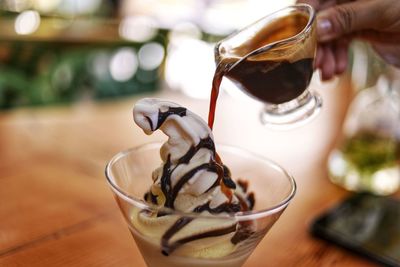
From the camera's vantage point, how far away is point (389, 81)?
1299 mm

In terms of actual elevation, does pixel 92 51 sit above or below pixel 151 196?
below

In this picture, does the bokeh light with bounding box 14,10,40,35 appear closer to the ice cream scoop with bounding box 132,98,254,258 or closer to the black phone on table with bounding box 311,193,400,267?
the black phone on table with bounding box 311,193,400,267

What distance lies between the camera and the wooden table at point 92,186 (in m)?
0.78

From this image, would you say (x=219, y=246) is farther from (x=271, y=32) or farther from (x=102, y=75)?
(x=102, y=75)

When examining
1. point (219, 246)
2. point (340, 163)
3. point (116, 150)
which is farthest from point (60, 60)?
point (219, 246)

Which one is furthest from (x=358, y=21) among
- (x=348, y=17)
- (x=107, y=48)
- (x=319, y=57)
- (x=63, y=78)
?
(x=107, y=48)

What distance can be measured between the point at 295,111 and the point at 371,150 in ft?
1.37

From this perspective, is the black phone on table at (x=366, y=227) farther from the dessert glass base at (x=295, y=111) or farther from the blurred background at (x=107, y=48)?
the blurred background at (x=107, y=48)

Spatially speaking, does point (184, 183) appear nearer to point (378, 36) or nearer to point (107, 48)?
point (378, 36)

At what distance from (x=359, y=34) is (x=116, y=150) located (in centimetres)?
66

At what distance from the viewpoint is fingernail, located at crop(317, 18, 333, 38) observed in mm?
869

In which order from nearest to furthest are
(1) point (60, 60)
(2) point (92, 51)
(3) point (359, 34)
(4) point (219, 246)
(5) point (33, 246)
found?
(4) point (219, 246) → (5) point (33, 246) → (3) point (359, 34) → (1) point (60, 60) → (2) point (92, 51)

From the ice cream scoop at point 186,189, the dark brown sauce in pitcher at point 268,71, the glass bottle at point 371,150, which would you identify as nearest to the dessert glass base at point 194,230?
the ice cream scoop at point 186,189

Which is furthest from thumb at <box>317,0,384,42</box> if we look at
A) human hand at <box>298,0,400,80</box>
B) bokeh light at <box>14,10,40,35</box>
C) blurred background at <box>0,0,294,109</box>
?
bokeh light at <box>14,10,40,35</box>
